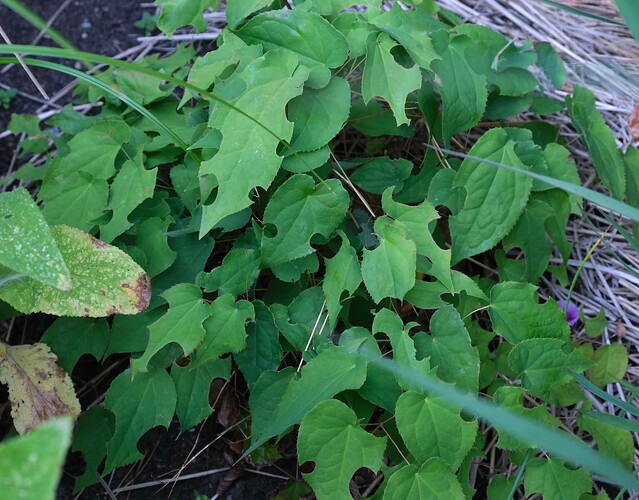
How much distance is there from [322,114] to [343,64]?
0.12 m

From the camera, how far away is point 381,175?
155cm

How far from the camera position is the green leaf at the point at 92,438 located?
55.6 inches

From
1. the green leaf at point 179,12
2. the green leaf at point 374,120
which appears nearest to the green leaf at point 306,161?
the green leaf at point 374,120

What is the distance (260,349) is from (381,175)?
0.51 m

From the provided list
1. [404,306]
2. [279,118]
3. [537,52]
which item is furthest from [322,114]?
[537,52]

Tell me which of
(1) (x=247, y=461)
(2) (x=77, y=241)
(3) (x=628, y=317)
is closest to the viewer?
(2) (x=77, y=241)

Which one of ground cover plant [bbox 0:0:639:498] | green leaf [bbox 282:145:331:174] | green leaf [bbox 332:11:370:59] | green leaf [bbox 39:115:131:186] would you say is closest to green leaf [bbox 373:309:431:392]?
ground cover plant [bbox 0:0:639:498]

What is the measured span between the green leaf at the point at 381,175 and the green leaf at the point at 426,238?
190mm

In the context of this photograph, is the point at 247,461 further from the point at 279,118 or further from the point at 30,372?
the point at 279,118

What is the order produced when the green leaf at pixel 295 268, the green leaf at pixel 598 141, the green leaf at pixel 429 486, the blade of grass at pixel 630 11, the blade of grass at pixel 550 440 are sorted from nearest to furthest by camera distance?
1. the blade of grass at pixel 550 440
2. the blade of grass at pixel 630 11
3. the green leaf at pixel 429 486
4. the green leaf at pixel 295 268
5. the green leaf at pixel 598 141

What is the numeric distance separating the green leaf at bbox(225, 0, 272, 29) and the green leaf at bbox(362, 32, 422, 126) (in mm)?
266

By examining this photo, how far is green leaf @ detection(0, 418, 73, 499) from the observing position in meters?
0.49

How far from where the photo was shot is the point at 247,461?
1.54 m

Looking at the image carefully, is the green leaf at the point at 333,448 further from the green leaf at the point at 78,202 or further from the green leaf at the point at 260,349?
the green leaf at the point at 78,202
